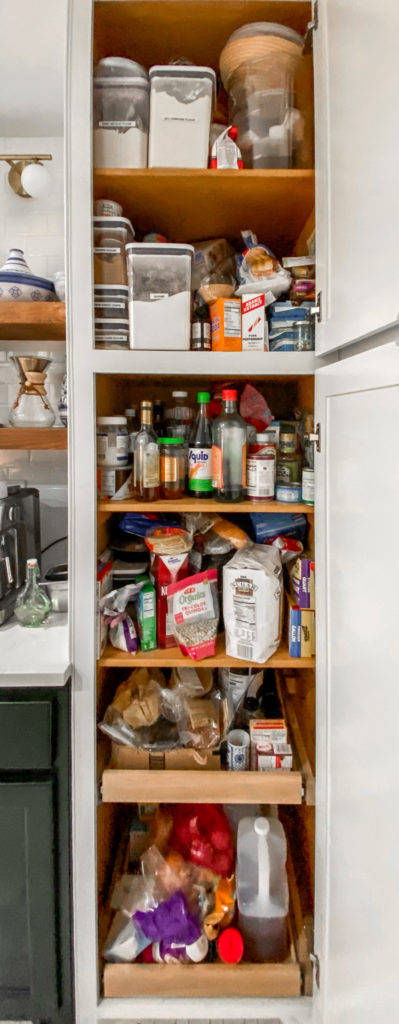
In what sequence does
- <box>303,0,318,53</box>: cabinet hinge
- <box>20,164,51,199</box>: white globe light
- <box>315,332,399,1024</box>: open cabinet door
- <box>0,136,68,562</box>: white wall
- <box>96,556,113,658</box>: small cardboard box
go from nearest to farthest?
<box>315,332,399,1024</box>: open cabinet door < <box>303,0,318,53</box>: cabinet hinge < <box>96,556,113,658</box>: small cardboard box < <box>20,164,51,199</box>: white globe light < <box>0,136,68,562</box>: white wall

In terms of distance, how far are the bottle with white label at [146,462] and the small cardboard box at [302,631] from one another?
42 centimetres

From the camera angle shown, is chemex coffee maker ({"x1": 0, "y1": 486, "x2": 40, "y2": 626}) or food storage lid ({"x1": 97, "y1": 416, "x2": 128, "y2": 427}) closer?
food storage lid ({"x1": 97, "y1": 416, "x2": 128, "y2": 427})

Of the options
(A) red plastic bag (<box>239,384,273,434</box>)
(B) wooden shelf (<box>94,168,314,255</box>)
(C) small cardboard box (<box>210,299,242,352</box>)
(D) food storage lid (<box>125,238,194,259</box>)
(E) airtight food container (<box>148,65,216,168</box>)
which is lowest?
(A) red plastic bag (<box>239,384,273,434</box>)

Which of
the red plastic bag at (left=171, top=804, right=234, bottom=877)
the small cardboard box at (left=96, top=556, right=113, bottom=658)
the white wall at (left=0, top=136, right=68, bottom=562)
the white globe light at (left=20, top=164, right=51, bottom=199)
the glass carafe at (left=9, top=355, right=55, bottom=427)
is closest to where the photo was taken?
the small cardboard box at (left=96, top=556, right=113, bottom=658)

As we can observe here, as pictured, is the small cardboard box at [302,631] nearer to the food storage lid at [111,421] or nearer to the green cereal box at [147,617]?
the green cereal box at [147,617]

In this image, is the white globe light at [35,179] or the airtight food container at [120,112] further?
the white globe light at [35,179]

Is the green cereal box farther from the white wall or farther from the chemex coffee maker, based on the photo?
the white wall

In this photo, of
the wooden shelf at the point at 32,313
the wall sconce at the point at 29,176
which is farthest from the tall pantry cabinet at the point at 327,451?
the wall sconce at the point at 29,176

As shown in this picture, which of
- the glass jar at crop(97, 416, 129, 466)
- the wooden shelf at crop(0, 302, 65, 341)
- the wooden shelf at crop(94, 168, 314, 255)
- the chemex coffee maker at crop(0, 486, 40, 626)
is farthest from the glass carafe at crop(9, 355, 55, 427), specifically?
the wooden shelf at crop(94, 168, 314, 255)

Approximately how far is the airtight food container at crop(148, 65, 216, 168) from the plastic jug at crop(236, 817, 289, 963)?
58.7 inches

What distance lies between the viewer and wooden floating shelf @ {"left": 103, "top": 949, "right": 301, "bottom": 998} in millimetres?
1148

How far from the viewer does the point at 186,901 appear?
123 centimetres

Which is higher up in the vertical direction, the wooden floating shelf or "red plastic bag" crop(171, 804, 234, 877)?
"red plastic bag" crop(171, 804, 234, 877)

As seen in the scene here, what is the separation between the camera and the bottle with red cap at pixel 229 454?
45.9 inches
